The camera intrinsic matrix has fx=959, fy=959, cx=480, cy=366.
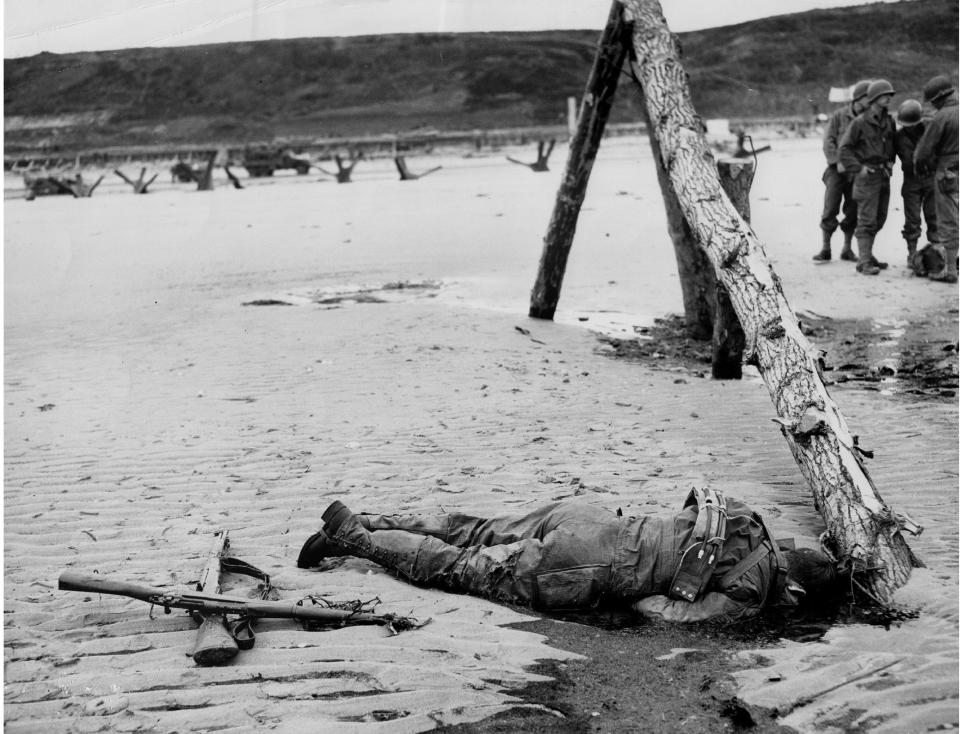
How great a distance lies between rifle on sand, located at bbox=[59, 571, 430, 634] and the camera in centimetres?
355

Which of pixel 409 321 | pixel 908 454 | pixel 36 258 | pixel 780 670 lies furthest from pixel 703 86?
pixel 780 670

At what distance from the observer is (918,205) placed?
10.8 m

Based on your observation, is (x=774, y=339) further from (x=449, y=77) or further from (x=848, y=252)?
(x=449, y=77)

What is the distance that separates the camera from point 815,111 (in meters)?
37.4

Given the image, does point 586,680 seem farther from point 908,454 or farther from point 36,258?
point 36,258

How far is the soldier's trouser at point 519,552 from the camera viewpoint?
3.69 meters

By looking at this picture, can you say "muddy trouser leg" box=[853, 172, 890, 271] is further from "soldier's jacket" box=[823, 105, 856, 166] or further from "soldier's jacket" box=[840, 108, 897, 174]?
"soldier's jacket" box=[823, 105, 856, 166]

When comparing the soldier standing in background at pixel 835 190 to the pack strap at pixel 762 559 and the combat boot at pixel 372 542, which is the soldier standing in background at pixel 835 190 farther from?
the combat boot at pixel 372 542

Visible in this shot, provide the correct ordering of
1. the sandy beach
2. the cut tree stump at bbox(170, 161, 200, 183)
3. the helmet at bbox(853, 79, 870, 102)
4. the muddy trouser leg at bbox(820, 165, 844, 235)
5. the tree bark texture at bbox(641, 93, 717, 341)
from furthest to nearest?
the cut tree stump at bbox(170, 161, 200, 183) → the muddy trouser leg at bbox(820, 165, 844, 235) → the helmet at bbox(853, 79, 870, 102) → the tree bark texture at bbox(641, 93, 717, 341) → the sandy beach

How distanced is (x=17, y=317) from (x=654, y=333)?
641cm

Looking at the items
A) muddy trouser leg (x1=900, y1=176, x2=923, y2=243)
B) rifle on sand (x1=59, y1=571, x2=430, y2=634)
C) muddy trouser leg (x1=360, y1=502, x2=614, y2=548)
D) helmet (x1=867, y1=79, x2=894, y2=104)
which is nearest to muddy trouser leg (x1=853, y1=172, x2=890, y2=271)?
muddy trouser leg (x1=900, y1=176, x2=923, y2=243)

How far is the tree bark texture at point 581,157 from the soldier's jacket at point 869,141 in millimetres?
3663

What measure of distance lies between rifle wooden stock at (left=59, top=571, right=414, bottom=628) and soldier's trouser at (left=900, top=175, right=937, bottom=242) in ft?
30.3

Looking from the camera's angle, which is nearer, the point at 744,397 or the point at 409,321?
the point at 744,397
